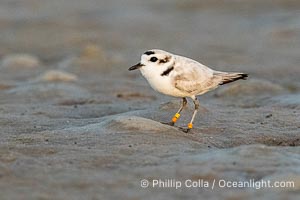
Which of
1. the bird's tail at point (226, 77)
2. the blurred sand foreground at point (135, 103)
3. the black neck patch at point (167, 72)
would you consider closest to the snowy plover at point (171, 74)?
the black neck patch at point (167, 72)

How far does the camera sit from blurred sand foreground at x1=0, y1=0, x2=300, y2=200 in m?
4.90

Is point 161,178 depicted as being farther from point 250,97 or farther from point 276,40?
point 276,40

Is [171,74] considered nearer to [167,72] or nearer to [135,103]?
[167,72]

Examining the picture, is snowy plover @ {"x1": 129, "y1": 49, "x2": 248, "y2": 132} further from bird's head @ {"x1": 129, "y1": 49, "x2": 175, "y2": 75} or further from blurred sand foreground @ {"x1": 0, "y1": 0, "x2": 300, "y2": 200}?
blurred sand foreground @ {"x1": 0, "y1": 0, "x2": 300, "y2": 200}

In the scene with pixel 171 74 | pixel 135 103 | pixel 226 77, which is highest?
pixel 171 74

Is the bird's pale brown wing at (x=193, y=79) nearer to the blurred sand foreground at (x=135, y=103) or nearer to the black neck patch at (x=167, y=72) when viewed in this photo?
the black neck patch at (x=167, y=72)

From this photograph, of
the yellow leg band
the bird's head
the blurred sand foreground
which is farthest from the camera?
the yellow leg band

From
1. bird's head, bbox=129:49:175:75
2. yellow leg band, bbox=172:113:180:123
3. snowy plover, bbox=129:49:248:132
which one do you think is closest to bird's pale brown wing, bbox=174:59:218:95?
snowy plover, bbox=129:49:248:132

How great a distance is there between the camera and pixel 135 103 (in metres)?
8.83

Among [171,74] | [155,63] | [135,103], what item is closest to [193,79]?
[171,74]

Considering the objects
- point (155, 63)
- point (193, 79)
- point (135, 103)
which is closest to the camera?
point (155, 63)

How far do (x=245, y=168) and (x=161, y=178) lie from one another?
621 mm

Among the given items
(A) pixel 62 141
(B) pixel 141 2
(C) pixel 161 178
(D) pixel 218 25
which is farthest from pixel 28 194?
(B) pixel 141 2

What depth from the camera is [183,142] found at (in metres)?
6.00
